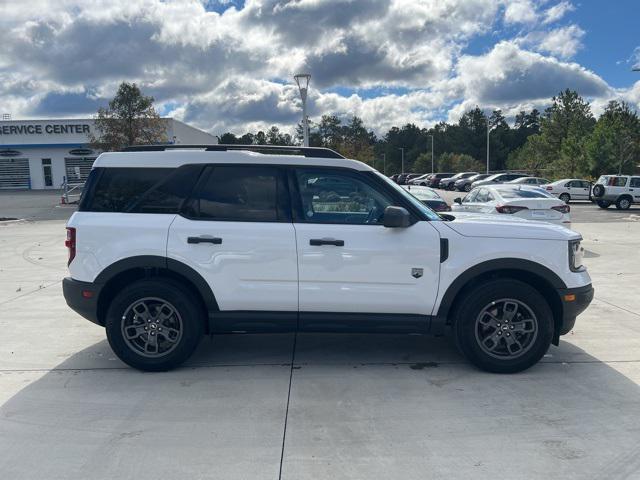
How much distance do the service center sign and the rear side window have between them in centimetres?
4913

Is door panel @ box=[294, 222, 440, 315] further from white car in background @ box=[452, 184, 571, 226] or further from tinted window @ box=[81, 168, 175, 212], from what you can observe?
white car in background @ box=[452, 184, 571, 226]

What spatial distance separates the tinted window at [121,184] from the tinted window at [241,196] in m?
0.39

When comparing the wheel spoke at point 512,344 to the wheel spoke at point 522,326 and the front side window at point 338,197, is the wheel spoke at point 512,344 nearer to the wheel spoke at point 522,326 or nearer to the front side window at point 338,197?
the wheel spoke at point 522,326

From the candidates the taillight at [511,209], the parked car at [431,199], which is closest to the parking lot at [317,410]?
the taillight at [511,209]

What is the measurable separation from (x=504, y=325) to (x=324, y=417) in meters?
1.82

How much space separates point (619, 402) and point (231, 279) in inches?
127

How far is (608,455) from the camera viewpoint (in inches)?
131

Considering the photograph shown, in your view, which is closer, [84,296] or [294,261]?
[294,261]

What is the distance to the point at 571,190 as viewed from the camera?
1231 inches

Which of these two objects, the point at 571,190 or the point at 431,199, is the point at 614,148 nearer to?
the point at 571,190

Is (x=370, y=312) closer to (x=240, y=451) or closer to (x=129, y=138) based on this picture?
(x=240, y=451)

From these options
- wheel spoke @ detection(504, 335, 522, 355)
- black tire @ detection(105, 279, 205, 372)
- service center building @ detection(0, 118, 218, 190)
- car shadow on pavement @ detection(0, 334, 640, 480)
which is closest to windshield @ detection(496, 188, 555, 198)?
car shadow on pavement @ detection(0, 334, 640, 480)

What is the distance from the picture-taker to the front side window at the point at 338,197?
461 cm

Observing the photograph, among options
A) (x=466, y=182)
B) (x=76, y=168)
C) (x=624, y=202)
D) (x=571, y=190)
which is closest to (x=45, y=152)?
(x=76, y=168)
